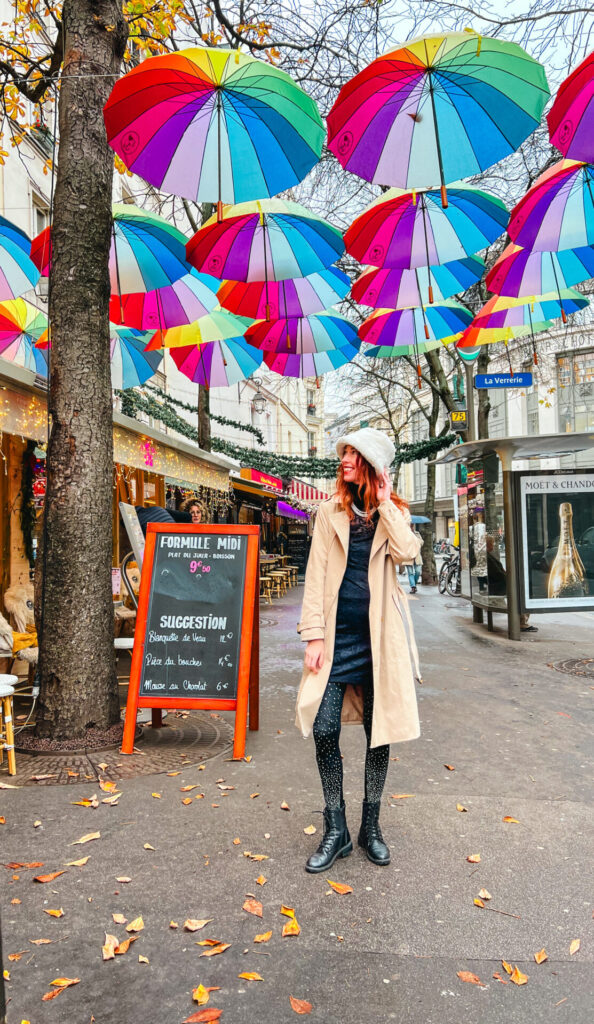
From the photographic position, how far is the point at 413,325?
10.6 meters

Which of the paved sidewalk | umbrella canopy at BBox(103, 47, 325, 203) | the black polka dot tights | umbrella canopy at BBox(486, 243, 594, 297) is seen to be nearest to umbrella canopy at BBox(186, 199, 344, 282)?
umbrella canopy at BBox(103, 47, 325, 203)

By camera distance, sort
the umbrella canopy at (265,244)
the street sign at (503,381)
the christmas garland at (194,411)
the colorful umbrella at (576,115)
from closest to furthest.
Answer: the colorful umbrella at (576,115) → the umbrella canopy at (265,244) → the street sign at (503,381) → the christmas garland at (194,411)

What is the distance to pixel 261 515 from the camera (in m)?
27.5

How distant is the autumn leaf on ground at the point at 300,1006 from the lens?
2199 millimetres

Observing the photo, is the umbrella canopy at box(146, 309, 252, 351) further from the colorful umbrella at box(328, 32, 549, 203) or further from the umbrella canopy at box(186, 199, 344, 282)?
the colorful umbrella at box(328, 32, 549, 203)

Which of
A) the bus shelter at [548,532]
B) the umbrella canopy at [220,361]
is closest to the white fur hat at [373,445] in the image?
the bus shelter at [548,532]

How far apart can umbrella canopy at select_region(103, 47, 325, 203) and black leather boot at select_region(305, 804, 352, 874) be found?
4936 millimetres

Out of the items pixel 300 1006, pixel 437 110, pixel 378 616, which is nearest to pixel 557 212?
pixel 437 110

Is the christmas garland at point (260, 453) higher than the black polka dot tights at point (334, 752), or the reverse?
the christmas garland at point (260, 453)

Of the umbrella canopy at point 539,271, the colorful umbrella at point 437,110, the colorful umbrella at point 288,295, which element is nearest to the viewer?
the colorful umbrella at point 437,110

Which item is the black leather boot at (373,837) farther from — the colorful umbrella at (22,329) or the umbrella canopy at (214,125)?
the colorful umbrella at (22,329)

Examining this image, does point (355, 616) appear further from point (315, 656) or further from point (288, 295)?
point (288, 295)

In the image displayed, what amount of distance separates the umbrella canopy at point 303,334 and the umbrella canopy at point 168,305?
1030 mm

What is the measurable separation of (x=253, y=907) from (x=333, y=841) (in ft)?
1.73
